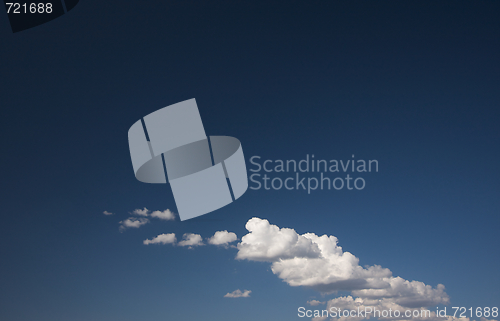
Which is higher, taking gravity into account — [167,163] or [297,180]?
[167,163]

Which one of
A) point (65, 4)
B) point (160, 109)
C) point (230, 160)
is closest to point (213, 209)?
point (230, 160)

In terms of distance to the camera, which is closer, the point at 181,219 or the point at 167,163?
the point at 181,219

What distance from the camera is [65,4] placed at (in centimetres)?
1566

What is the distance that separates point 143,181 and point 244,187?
169 inches

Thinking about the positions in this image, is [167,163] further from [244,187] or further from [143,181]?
[244,187]

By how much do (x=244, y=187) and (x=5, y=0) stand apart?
1235 centimetres

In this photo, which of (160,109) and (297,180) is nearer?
(160,109)

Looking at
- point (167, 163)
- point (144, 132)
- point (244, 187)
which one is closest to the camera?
point (144, 132)

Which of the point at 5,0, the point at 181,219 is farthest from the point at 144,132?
the point at 5,0

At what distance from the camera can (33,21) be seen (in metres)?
15.6

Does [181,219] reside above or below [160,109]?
below

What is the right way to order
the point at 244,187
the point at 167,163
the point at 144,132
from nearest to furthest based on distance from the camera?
the point at 144,132
the point at 244,187
the point at 167,163

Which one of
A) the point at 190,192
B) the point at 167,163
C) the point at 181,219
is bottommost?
the point at 181,219

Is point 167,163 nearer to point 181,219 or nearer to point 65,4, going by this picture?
point 181,219
